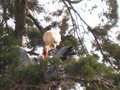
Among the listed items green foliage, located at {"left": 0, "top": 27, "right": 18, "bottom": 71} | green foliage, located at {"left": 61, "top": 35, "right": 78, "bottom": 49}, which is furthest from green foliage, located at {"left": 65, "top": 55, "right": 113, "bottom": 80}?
green foliage, located at {"left": 61, "top": 35, "right": 78, "bottom": 49}

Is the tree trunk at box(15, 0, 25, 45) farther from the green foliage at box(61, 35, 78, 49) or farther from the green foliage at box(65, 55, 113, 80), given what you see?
the green foliage at box(65, 55, 113, 80)

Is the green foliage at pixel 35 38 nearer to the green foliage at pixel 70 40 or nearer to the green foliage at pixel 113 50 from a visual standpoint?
the green foliage at pixel 70 40

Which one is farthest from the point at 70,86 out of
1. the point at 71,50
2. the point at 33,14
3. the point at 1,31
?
the point at 33,14

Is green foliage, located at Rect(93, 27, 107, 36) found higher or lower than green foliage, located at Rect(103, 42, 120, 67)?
higher

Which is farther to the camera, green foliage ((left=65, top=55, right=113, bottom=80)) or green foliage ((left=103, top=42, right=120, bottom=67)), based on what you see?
green foliage ((left=103, top=42, right=120, bottom=67))

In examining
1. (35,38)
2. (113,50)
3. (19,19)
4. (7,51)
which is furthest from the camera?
(35,38)

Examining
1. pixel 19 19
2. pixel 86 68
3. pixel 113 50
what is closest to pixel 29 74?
pixel 86 68

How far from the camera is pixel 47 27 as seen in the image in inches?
269

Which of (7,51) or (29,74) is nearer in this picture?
(29,74)

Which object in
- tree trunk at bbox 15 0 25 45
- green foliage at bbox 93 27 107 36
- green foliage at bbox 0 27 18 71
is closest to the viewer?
green foliage at bbox 0 27 18 71

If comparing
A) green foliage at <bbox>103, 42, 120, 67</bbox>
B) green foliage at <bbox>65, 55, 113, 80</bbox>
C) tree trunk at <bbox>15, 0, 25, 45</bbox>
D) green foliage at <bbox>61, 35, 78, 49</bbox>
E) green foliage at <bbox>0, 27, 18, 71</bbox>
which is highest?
tree trunk at <bbox>15, 0, 25, 45</bbox>

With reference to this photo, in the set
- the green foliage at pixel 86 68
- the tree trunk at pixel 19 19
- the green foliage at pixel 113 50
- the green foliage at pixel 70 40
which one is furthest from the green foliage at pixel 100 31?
the green foliage at pixel 86 68

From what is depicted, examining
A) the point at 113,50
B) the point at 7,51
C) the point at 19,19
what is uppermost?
the point at 19,19

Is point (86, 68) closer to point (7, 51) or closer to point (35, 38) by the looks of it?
point (7, 51)
